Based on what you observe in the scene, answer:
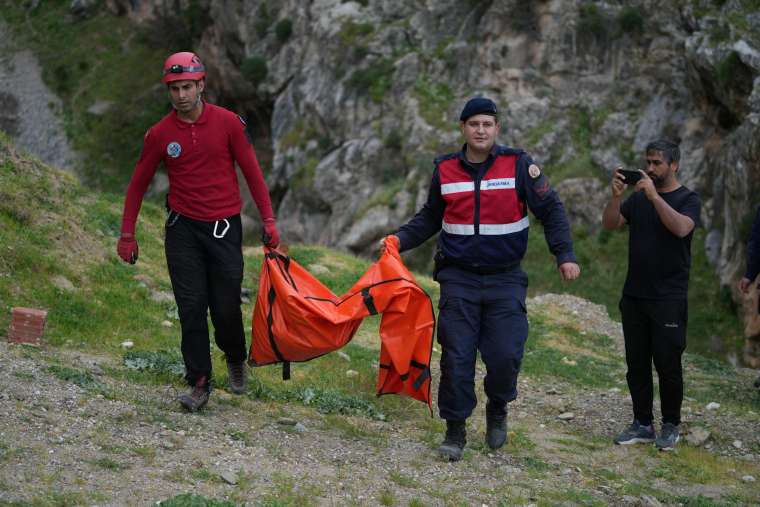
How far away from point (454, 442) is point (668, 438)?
208 centimetres

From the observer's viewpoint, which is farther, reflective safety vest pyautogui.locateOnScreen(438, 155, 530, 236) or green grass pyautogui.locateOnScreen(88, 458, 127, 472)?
reflective safety vest pyautogui.locateOnScreen(438, 155, 530, 236)

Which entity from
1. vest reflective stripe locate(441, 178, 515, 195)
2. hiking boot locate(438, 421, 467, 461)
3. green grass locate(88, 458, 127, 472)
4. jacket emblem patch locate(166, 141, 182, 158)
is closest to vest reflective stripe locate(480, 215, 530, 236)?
vest reflective stripe locate(441, 178, 515, 195)

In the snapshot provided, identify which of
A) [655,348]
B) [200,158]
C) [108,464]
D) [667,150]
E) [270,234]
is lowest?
[108,464]

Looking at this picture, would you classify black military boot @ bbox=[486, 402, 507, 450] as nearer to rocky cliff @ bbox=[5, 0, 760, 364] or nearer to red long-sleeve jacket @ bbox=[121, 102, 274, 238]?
red long-sleeve jacket @ bbox=[121, 102, 274, 238]

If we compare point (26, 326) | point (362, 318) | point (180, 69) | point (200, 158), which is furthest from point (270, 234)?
point (26, 326)

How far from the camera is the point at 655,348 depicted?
7.44 metres

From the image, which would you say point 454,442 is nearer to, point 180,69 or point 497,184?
point 497,184

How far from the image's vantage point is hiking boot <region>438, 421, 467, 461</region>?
6543 mm

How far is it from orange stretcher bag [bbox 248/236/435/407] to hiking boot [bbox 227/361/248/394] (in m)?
0.40

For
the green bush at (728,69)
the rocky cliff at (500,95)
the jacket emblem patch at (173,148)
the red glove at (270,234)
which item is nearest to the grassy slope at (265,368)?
the red glove at (270,234)

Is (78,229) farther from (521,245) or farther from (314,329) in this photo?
(521,245)

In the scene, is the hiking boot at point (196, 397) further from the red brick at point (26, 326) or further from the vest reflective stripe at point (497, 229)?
the vest reflective stripe at point (497, 229)

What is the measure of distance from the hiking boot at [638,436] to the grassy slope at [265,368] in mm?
170

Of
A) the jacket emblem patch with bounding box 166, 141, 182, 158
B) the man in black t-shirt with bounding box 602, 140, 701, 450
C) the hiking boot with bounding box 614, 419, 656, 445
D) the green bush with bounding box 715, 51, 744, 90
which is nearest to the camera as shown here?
the jacket emblem patch with bounding box 166, 141, 182, 158
